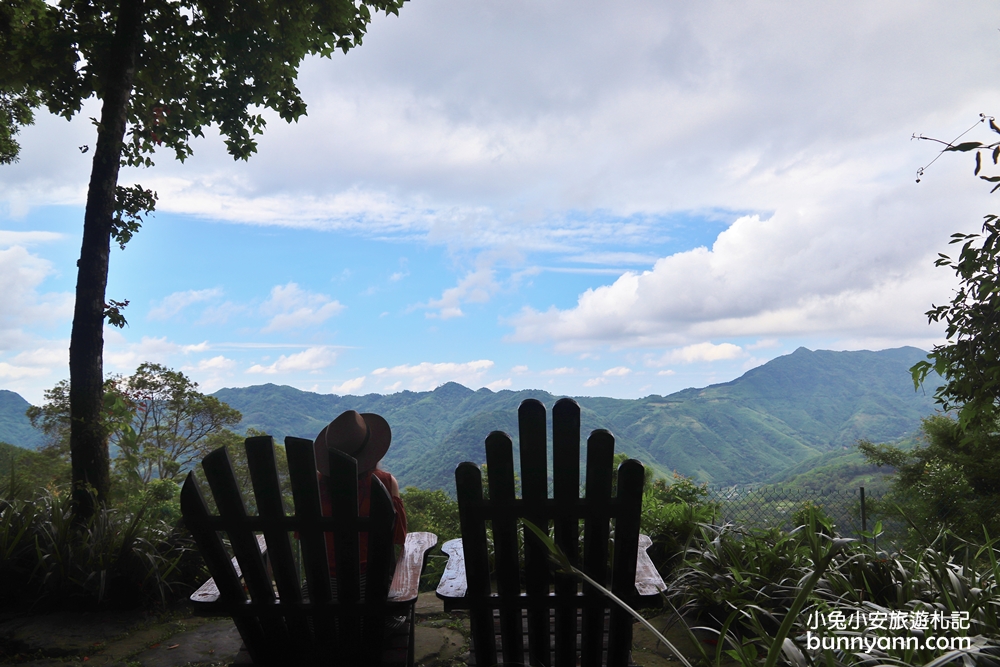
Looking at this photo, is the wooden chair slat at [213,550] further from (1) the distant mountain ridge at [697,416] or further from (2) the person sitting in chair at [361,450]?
(1) the distant mountain ridge at [697,416]

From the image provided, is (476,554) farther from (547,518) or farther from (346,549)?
(346,549)

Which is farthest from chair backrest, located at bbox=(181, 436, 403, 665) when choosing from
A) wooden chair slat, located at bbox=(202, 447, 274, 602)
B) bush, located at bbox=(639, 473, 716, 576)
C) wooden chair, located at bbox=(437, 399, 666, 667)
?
bush, located at bbox=(639, 473, 716, 576)

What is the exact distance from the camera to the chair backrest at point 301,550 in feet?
6.74

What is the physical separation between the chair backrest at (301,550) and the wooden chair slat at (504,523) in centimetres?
37

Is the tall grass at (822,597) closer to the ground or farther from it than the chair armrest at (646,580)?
closer to the ground

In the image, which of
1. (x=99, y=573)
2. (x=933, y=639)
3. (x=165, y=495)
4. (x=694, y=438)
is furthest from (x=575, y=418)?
(x=694, y=438)

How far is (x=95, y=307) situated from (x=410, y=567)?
3530mm

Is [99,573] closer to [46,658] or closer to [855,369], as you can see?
[46,658]

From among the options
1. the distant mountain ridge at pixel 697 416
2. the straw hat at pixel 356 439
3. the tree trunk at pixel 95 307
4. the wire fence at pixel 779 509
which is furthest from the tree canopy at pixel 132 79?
the distant mountain ridge at pixel 697 416

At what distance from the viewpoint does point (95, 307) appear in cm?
448

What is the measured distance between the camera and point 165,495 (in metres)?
8.51

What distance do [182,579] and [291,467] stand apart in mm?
2749

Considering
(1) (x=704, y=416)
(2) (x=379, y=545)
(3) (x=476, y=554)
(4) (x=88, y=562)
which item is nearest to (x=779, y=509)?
(3) (x=476, y=554)

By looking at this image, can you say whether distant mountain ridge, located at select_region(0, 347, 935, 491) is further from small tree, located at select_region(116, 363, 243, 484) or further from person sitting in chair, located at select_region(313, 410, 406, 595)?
person sitting in chair, located at select_region(313, 410, 406, 595)
